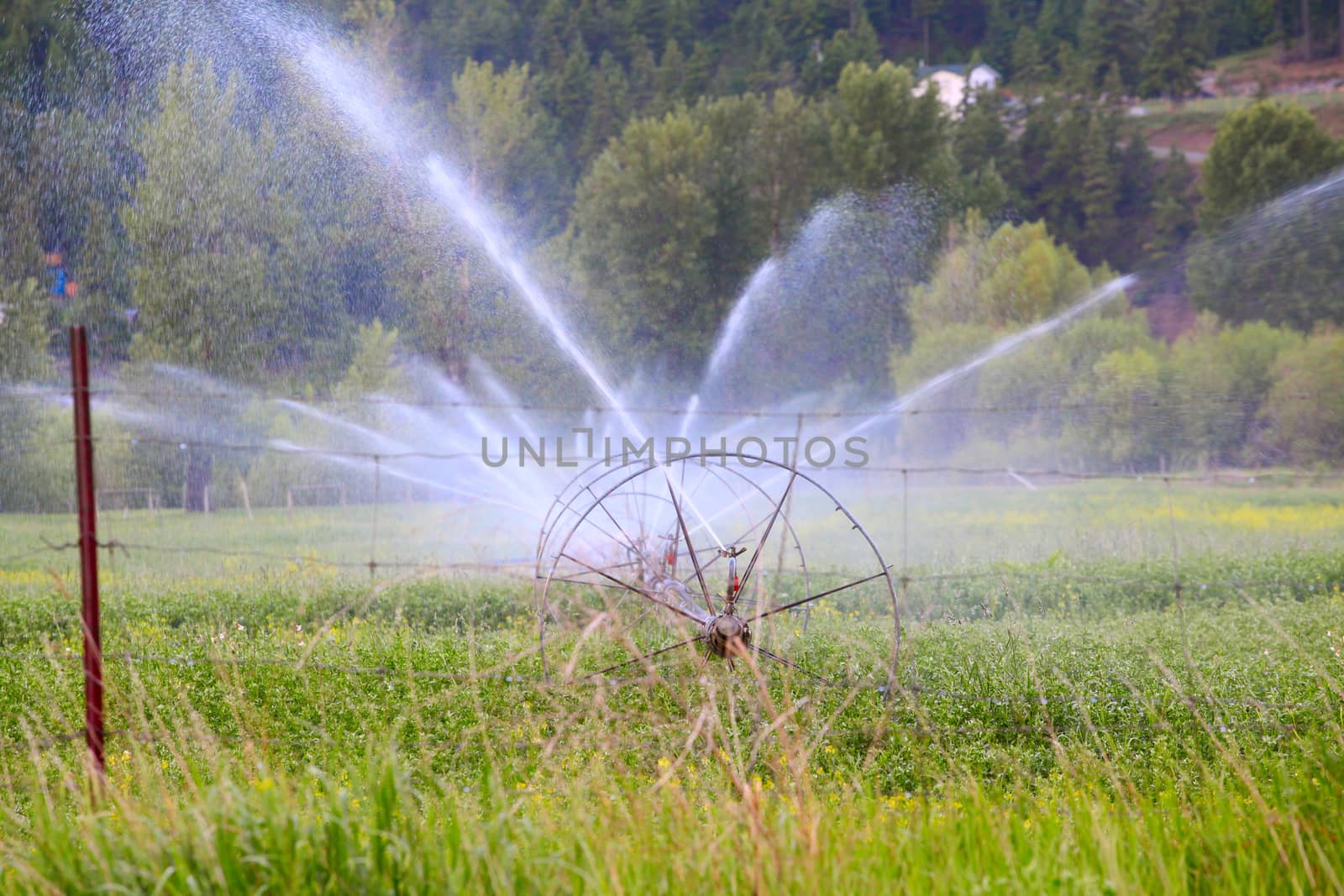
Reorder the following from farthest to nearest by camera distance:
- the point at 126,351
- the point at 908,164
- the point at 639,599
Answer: the point at 908,164 < the point at 126,351 < the point at 639,599

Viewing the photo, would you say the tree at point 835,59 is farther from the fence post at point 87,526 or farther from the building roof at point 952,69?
the fence post at point 87,526

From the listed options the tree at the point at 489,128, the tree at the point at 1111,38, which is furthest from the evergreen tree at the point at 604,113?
the tree at the point at 1111,38

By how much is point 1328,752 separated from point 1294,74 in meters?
74.2

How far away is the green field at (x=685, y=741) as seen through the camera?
117 inches

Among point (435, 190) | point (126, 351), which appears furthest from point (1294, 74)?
point (126, 351)

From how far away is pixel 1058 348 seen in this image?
2959 cm

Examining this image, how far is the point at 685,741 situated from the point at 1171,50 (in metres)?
69.9

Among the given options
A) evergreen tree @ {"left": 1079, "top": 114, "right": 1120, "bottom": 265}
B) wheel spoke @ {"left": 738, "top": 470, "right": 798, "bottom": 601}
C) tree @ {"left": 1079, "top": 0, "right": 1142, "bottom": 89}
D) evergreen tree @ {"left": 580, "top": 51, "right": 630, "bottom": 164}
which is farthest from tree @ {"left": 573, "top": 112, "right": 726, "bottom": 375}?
tree @ {"left": 1079, "top": 0, "right": 1142, "bottom": 89}

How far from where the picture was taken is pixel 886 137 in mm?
39500

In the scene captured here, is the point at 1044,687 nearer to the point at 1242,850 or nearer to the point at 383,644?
the point at 1242,850

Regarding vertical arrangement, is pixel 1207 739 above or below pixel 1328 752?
below

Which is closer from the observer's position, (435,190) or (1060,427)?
(1060,427)

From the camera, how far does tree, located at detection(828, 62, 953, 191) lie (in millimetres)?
38531

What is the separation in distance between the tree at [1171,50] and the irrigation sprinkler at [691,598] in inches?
2368
